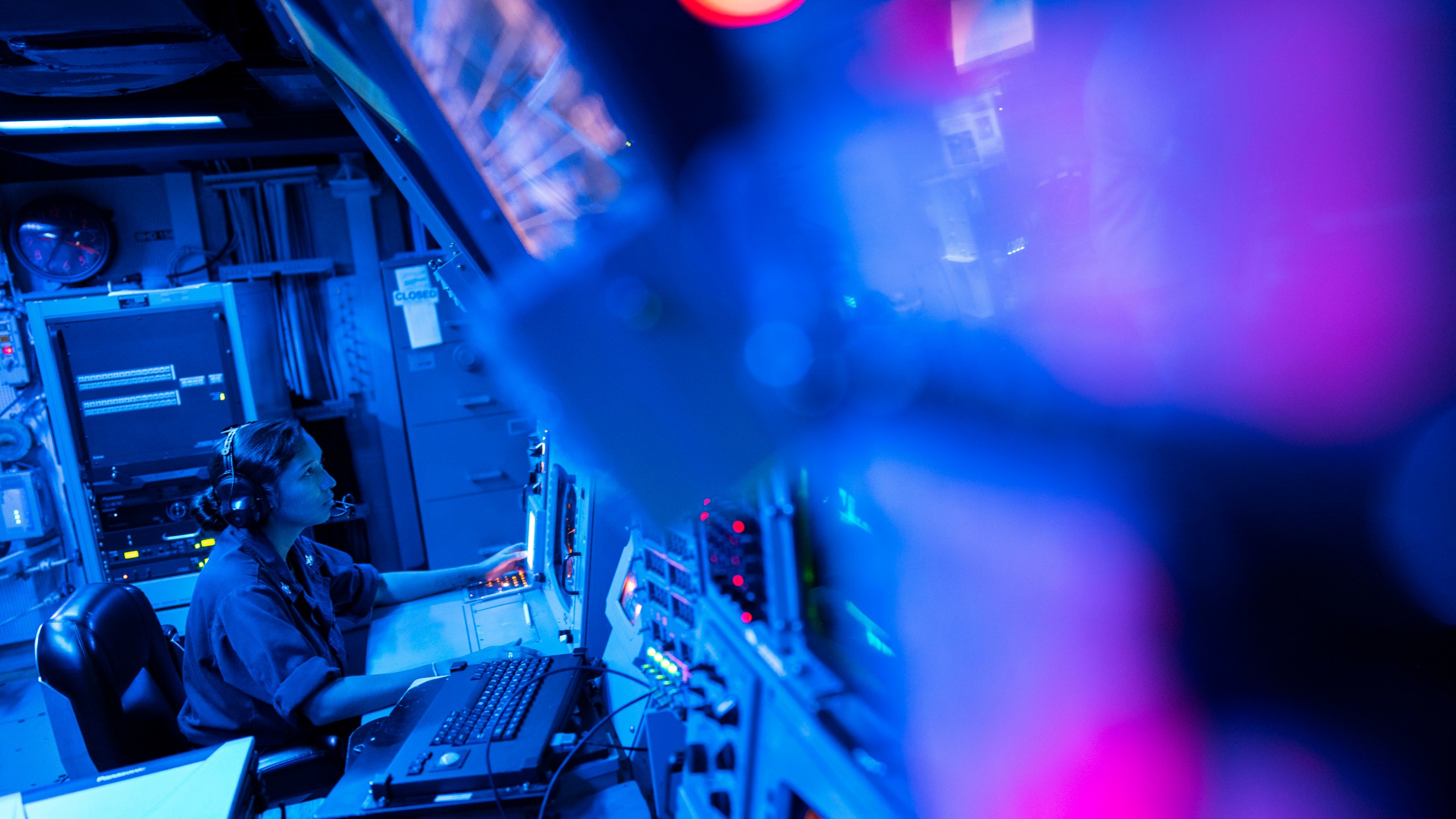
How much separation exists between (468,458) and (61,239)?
7.69 ft

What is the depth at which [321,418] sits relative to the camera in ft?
12.4

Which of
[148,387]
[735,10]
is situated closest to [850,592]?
[735,10]

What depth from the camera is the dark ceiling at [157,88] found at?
220cm

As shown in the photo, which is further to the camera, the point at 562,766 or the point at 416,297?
the point at 416,297

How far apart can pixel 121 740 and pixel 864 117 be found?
1.90 meters

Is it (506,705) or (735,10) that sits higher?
(735,10)

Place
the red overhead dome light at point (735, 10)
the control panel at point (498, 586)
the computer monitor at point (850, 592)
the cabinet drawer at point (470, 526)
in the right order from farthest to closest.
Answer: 1. the cabinet drawer at point (470, 526)
2. the control panel at point (498, 586)
3. the computer monitor at point (850, 592)
4. the red overhead dome light at point (735, 10)

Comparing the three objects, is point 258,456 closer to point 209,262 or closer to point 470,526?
point 470,526

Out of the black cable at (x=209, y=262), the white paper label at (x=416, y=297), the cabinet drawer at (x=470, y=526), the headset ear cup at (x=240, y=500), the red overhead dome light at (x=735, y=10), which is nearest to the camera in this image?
the red overhead dome light at (x=735, y=10)

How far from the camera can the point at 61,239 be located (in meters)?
3.70

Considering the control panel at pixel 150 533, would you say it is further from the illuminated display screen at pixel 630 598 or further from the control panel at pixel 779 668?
the control panel at pixel 779 668

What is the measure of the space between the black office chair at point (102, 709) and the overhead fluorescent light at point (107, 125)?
2.33 m

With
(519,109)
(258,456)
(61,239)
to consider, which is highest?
(61,239)

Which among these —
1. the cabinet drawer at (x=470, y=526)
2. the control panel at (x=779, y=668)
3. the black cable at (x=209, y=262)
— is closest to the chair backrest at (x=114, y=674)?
the control panel at (x=779, y=668)
